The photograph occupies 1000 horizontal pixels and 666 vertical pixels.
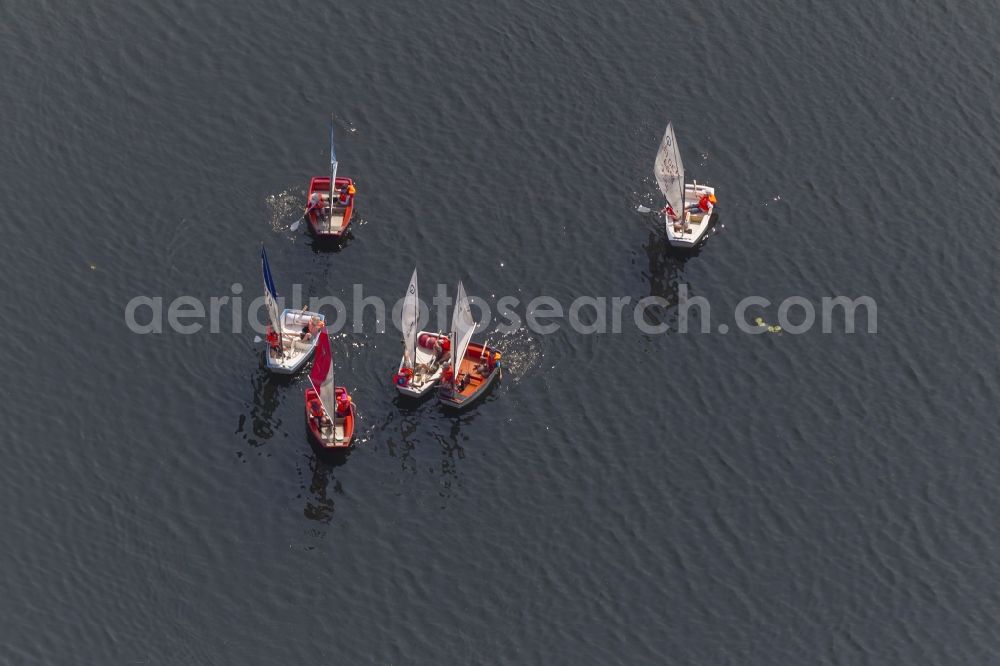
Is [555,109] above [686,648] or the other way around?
above

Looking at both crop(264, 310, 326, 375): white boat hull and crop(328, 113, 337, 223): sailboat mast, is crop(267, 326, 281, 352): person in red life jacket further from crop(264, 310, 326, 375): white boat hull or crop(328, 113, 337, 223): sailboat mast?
crop(328, 113, 337, 223): sailboat mast

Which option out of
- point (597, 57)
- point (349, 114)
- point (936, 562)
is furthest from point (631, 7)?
point (936, 562)

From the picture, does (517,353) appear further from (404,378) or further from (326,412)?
(326,412)

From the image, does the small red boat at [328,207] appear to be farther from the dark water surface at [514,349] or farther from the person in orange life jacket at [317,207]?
the dark water surface at [514,349]

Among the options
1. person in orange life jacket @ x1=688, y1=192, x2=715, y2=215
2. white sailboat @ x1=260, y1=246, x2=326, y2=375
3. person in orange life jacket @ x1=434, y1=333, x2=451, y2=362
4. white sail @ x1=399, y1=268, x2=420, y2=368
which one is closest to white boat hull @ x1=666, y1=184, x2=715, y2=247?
person in orange life jacket @ x1=688, y1=192, x2=715, y2=215

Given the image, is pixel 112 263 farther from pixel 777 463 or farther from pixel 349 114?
pixel 777 463

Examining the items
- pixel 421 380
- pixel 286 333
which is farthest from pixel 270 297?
pixel 421 380
